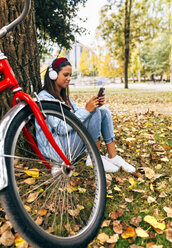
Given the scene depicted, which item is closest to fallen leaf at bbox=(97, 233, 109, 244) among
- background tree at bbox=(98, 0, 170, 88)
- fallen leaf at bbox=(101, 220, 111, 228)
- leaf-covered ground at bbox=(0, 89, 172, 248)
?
leaf-covered ground at bbox=(0, 89, 172, 248)

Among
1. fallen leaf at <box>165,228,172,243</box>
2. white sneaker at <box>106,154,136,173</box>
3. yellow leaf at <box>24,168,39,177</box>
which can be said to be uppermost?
yellow leaf at <box>24,168,39,177</box>

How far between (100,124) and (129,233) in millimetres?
1217

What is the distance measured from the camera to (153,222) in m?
1.68

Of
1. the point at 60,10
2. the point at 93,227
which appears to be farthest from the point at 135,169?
the point at 60,10

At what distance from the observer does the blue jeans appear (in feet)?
8.23

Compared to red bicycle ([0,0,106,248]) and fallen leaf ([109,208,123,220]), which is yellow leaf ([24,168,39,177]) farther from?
fallen leaf ([109,208,123,220])

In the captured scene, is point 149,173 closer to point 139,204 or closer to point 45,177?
point 139,204

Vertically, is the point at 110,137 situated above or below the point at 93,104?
below

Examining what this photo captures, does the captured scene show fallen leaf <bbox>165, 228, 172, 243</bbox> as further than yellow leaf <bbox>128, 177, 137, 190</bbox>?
No

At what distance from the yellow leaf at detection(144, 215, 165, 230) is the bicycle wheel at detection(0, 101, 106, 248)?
1.22ft

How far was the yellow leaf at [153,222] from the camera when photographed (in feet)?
5.35

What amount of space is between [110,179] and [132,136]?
179cm

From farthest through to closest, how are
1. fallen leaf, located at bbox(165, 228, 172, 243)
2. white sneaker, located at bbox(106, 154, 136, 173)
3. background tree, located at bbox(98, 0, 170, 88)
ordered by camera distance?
background tree, located at bbox(98, 0, 170, 88) → white sneaker, located at bbox(106, 154, 136, 173) → fallen leaf, located at bbox(165, 228, 172, 243)

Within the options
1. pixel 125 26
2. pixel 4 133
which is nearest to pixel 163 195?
pixel 4 133
